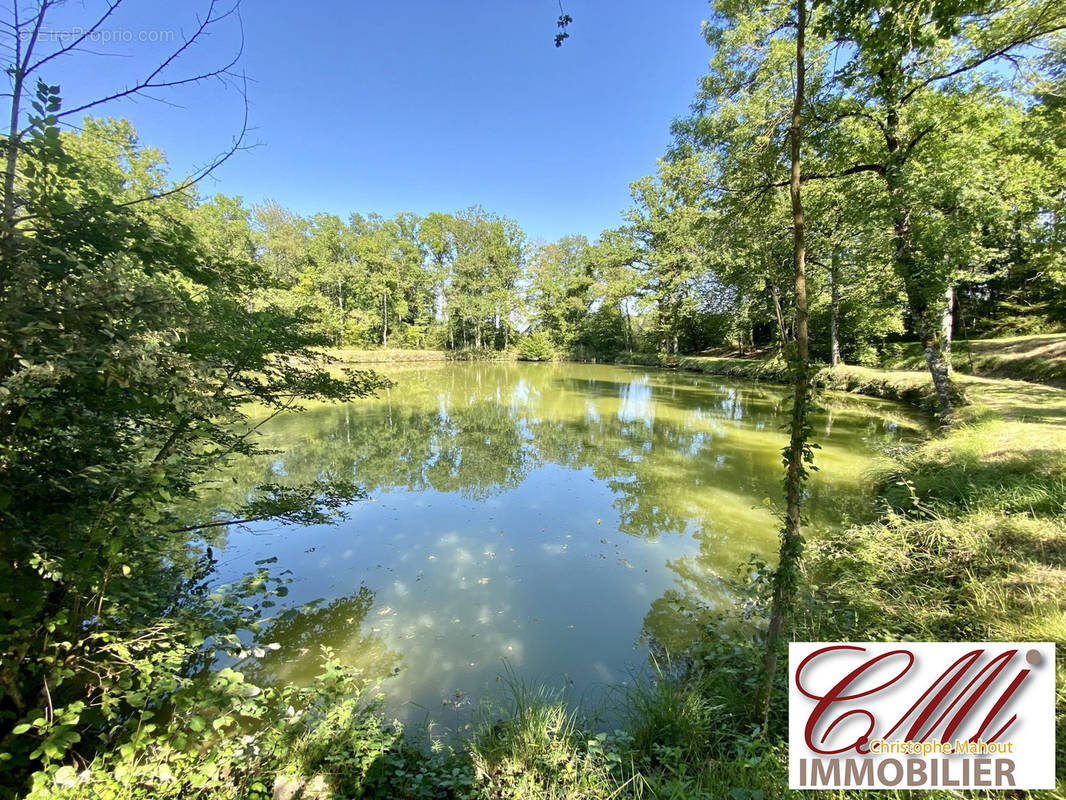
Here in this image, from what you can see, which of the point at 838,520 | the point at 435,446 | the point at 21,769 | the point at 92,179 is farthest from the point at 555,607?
the point at 435,446

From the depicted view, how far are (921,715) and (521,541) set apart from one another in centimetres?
454

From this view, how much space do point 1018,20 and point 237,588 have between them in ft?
41.6

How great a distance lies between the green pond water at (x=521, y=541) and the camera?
3.67 meters

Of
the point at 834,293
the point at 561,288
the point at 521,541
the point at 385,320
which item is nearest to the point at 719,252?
the point at 834,293

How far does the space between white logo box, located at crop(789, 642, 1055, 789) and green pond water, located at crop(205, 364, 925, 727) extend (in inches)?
65.4

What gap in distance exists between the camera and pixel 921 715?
1857mm

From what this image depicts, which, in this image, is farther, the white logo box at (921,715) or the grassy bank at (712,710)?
the grassy bank at (712,710)

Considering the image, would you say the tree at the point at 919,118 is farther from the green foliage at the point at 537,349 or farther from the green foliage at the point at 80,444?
the green foliage at the point at 537,349

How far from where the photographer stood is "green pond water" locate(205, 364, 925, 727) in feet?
12.1

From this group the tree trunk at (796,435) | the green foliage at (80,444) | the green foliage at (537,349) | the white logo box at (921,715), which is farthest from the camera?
the green foliage at (537,349)

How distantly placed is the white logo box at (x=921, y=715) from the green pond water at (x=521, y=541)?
5.45ft

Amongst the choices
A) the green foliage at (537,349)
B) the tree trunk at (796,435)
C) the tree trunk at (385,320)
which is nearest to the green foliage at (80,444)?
the tree trunk at (796,435)

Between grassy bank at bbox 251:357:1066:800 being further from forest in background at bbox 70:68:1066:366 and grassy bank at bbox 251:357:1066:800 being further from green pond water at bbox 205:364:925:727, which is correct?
forest in background at bbox 70:68:1066:366

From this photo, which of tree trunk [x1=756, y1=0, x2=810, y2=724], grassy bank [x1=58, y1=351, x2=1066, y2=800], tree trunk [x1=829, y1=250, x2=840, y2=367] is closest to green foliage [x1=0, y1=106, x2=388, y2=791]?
grassy bank [x1=58, y1=351, x2=1066, y2=800]
